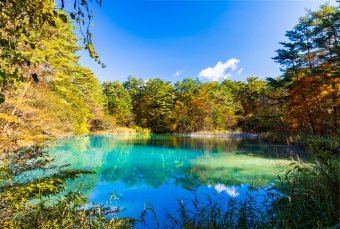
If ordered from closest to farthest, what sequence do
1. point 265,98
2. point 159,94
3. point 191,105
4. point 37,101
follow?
point 37,101
point 265,98
point 191,105
point 159,94

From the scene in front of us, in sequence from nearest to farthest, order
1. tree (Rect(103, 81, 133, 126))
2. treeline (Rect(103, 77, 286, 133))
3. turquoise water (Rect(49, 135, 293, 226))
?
turquoise water (Rect(49, 135, 293, 226)) → treeline (Rect(103, 77, 286, 133)) → tree (Rect(103, 81, 133, 126))

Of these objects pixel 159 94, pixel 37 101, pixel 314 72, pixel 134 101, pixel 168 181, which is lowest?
pixel 168 181

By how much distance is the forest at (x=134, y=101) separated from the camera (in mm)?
2479

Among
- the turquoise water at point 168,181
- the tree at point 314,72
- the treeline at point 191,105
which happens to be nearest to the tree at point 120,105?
the treeline at point 191,105

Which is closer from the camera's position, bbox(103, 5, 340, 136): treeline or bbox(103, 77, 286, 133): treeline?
bbox(103, 5, 340, 136): treeline

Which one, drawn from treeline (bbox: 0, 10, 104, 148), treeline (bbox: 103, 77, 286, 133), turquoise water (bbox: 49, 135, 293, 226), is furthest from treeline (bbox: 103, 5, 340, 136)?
treeline (bbox: 0, 10, 104, 148)

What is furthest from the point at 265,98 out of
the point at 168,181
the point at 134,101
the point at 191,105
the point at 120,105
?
the point at 168,181

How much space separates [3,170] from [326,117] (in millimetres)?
14645

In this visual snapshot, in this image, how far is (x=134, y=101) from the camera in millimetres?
43438

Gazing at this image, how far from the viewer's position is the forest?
8.13ft

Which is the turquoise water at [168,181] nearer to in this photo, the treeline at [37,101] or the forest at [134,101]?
the forest at [134,101]

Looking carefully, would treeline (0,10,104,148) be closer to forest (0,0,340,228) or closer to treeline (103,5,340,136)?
forest (0,0,340,228)

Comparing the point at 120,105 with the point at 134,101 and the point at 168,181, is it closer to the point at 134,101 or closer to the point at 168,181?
the point at 134,101

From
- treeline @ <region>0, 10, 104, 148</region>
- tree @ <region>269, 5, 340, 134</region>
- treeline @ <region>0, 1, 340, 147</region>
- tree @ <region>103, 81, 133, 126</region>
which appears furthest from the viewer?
tree @ <region>103, 81, 133, 126</region>
